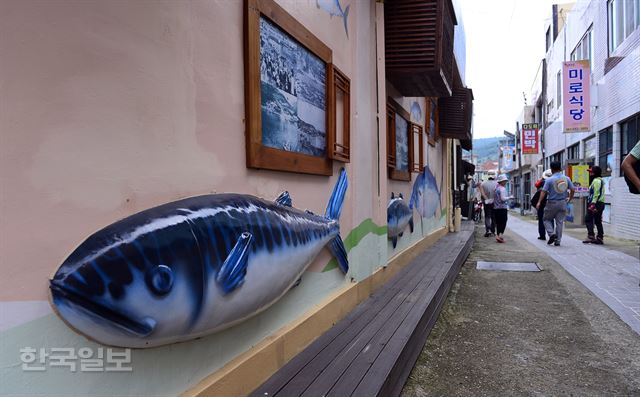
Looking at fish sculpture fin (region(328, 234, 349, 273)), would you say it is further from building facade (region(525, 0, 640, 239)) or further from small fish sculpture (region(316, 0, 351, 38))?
building facade (region(525, 0, 640, 239))

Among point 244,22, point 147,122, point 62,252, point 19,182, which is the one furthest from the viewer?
point 244,22

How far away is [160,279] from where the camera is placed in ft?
5.56

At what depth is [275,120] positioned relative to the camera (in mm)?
2717

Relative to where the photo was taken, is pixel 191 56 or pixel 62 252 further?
pixel 191 56

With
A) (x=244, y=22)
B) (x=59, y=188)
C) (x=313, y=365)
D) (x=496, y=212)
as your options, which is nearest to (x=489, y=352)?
(x=313, y=365)

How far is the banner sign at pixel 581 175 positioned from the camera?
15.0m

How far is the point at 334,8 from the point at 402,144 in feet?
9.91

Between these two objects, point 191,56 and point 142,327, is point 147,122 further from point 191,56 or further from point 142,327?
point 142,327

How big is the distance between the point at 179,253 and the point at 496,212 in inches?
436

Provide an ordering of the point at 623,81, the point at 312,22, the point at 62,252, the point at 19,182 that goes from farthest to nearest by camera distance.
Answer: the point at 623,81 < the point at 312,22 < the point at 62,252 < the point at 19,182

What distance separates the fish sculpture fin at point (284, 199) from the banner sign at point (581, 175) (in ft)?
50.3

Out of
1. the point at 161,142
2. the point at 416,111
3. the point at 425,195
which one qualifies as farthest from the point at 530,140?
the point at 161,142

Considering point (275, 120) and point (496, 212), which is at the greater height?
point (275, 120)

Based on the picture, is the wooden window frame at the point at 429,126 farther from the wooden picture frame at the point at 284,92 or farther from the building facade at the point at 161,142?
the wooden picture frame at the point at 284,92
